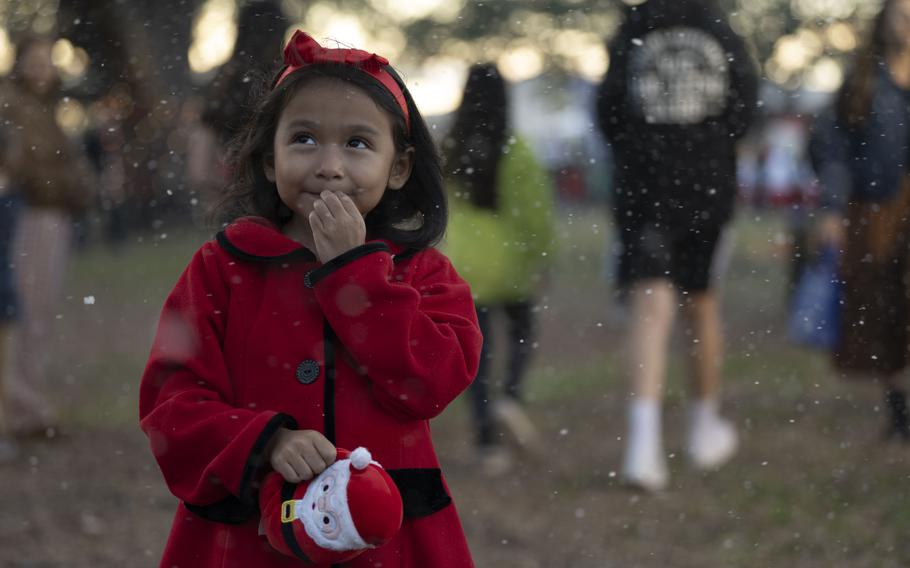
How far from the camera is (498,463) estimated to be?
480 centimetres

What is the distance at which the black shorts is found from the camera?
14.4 ft

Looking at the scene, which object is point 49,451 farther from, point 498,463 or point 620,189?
point 620,189

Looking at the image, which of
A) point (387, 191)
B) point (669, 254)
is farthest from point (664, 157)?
point (387, 191)

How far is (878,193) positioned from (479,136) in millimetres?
1769

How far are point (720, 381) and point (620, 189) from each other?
2.48 m

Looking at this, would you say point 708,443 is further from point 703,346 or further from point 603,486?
point 603,486

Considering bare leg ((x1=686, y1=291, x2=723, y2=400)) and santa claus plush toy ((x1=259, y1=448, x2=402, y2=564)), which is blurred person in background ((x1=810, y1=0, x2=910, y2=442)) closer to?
bare leg ((x1=686, y1=291, x2=723, y2=400))

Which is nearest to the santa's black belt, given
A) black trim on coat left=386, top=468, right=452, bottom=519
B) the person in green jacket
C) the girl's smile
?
black trim on coat left=386, top=468, right=452, bottom=519

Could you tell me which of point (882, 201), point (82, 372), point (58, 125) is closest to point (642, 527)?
point (882, 201)

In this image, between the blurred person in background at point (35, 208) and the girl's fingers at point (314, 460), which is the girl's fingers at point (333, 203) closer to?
the girl's fingers at point (314, 460)

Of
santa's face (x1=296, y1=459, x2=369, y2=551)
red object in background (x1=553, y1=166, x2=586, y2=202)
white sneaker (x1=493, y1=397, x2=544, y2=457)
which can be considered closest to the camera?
santa's face (x1=296, y1=459, x2=369, y2=551)

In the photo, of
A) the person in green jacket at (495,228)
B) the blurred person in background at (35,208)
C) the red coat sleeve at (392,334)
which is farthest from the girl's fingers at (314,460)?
the blurred person in background at (35,208)

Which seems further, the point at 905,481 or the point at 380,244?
the point at 905,481

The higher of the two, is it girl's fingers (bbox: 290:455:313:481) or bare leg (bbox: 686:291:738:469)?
girl's fingers (bbox: 290:455:313:481)
